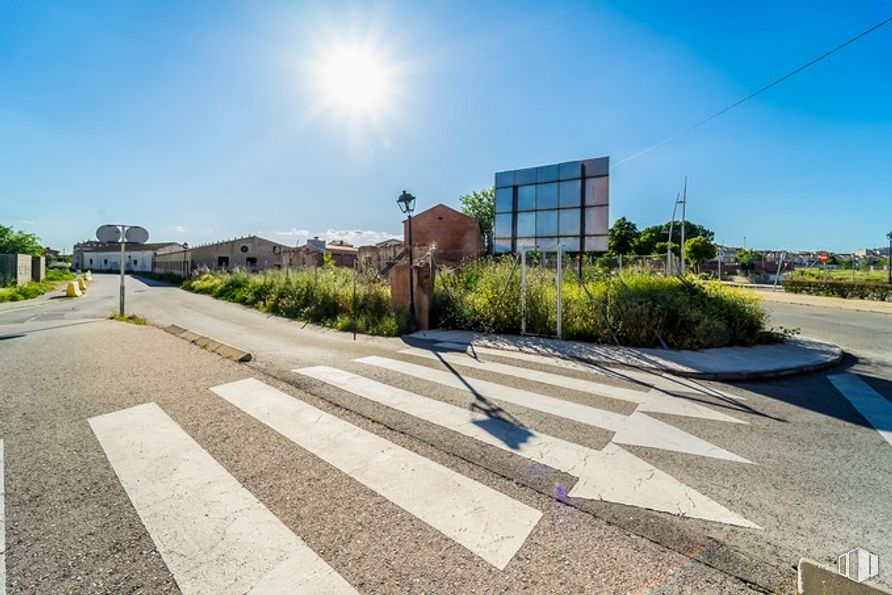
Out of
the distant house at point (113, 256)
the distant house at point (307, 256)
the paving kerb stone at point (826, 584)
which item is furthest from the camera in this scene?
the distant house at point (113, 256)

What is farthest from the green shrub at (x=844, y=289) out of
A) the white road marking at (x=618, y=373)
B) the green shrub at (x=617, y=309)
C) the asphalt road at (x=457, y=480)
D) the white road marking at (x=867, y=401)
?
the white road marking at (x=618, y=373)

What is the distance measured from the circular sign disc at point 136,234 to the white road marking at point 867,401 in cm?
1659

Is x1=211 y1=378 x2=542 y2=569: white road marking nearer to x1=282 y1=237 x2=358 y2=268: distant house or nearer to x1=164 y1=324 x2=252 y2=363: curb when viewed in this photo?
x1=164 y1=324 x2=252 y2=363: curb

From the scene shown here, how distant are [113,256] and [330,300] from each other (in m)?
94.2

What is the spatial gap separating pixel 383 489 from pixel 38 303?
23716mm

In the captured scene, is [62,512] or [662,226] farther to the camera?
[662,226]

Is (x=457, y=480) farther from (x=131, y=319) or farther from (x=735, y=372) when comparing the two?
(x=131, y=319)

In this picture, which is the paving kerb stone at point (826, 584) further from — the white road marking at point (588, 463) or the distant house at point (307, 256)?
the distant house at point (307, 256)

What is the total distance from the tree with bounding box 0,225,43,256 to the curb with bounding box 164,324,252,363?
6623cm

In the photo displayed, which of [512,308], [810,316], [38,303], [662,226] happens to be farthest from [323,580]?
[662,226]

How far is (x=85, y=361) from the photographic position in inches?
244

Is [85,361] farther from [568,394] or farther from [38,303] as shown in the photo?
[38,303]

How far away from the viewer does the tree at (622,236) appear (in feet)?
178
